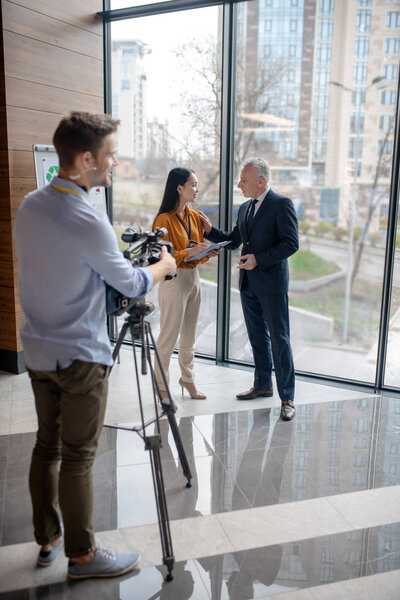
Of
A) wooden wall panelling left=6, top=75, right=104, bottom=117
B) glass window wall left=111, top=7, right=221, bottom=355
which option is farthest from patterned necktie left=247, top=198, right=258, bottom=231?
wooden wall panelling left=6, top=75, right=104, bottom=117

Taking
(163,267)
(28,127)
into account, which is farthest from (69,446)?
(28,127)

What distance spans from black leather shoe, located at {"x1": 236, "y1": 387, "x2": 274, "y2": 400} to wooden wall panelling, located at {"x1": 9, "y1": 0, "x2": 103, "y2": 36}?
3208 mm

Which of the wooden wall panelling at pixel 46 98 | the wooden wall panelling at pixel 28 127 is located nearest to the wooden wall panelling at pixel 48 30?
the wooden wall panelling at pixel 46 98

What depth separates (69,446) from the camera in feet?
5.97

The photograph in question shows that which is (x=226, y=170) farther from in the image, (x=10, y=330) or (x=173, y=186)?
(x=10, y=330)

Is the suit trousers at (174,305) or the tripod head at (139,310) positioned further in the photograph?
the suit trousers at (174,305)

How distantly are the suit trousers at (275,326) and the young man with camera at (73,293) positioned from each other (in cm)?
→ 161

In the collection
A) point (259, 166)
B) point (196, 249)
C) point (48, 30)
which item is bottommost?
point (196, 249)

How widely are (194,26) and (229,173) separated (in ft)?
4.04

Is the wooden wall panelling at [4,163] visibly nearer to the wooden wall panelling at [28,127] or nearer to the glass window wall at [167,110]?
the wooden wall panelling at [28,127]

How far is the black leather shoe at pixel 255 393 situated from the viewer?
3.71 metres

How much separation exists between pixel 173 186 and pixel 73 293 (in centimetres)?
173

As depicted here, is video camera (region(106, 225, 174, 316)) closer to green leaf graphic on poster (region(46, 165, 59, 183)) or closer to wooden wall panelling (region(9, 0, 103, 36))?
green leaf graphic on poster (region(46, 165, 59, 183))

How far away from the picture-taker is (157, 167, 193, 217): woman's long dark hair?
3264 mm
